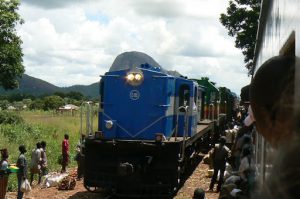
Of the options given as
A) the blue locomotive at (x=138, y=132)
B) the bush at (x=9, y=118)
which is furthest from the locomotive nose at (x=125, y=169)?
the bush at (x=9, y=118)

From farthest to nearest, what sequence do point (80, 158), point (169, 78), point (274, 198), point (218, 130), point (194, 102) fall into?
point (218, 130), point (80, 158), point (194, 102), point (169, 78), point (274, 198)

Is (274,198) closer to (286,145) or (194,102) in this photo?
(286,145)

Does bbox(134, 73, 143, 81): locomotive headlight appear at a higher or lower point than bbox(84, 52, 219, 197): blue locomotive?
higher

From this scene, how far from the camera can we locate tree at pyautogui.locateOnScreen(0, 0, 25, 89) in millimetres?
34031

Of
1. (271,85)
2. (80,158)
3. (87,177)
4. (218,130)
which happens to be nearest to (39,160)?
(80,158)

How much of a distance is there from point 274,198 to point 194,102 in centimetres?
1249

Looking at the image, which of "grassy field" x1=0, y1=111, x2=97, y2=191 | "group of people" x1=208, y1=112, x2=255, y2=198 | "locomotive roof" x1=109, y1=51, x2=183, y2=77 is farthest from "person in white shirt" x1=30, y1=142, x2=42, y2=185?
"group of people" x1=208, y1=112, x2=255, y2=198

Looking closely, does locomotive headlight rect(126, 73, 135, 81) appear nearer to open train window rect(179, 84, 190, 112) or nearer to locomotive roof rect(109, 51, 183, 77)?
locomotive roof rect(109, 51, 183, 77)

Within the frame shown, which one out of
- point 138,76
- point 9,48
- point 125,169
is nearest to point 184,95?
point 138,76

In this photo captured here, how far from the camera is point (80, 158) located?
1417cm

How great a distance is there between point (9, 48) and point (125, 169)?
26.3 metres

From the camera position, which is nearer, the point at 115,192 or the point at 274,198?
the point at 274,198

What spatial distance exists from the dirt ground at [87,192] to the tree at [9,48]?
21724 millimetres

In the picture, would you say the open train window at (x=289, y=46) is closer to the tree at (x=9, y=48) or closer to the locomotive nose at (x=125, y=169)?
the locomotive nose at (x=125, y=169)
